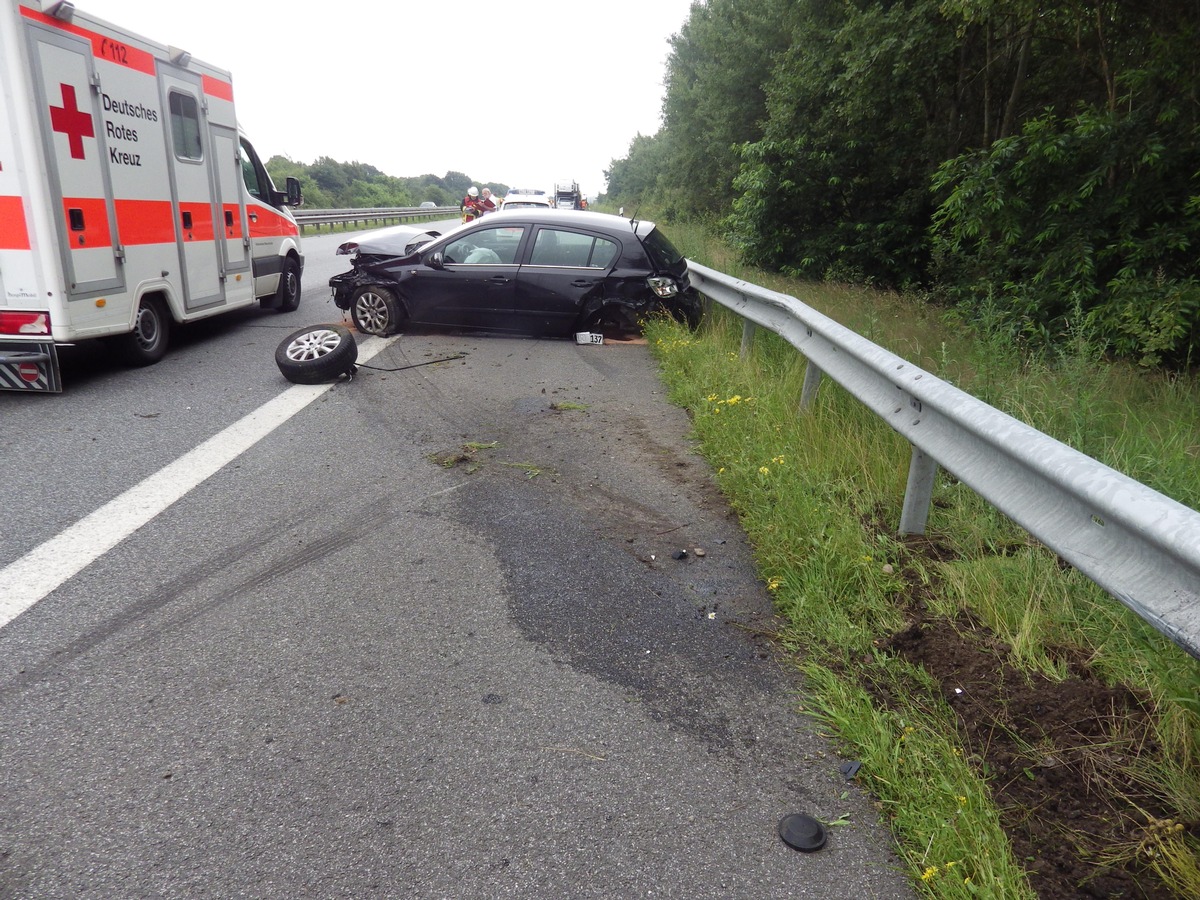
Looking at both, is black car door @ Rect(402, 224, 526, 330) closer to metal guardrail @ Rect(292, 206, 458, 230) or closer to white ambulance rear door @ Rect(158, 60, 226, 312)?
white ambulance rear door @ Rect(158, 60, 226, 312)

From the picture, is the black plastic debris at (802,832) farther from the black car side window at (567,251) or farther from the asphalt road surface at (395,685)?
the black car side window at (567,251)

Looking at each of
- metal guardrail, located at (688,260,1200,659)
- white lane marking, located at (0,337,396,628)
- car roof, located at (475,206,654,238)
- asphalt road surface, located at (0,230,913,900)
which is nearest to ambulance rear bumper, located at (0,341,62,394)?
asphalt road surface, located at (0,230,913,900)

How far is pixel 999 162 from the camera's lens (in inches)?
384

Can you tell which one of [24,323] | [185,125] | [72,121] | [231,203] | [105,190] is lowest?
[24,323]

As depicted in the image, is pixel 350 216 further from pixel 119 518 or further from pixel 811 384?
pixel 119 518

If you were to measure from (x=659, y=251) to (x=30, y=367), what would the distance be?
22.0 ft

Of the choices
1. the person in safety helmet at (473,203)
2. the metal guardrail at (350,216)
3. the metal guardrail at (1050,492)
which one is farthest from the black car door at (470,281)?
the metal guardrail at (350,216)

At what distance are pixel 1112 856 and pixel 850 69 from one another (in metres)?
13.4

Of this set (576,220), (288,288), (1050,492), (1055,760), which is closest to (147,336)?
(288,288)

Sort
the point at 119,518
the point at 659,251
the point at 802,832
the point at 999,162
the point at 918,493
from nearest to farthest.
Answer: the point at 802,832 < the point at 918,493 < the point at 119,518 < the point at 999,162 < the point at 659,251

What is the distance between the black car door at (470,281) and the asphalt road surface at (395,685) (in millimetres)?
4703

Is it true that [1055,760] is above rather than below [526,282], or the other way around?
below

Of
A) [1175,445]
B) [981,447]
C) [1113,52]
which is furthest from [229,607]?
[1113,52]

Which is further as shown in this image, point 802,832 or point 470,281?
point 470,281
